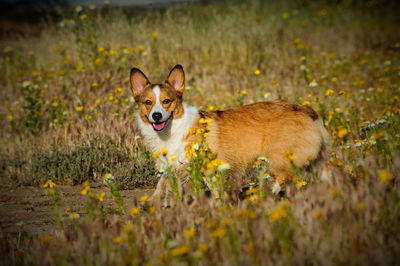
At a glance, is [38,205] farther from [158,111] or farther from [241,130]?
[241,130]

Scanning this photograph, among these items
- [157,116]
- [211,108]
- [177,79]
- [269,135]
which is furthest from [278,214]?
[211,108]

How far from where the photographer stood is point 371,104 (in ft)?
18.0

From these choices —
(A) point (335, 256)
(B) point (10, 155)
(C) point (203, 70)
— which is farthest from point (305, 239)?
(C) point (203, 70)

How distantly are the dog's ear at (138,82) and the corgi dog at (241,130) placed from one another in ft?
0.09

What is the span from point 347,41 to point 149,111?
24.7ft

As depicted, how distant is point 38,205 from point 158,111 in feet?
5.73

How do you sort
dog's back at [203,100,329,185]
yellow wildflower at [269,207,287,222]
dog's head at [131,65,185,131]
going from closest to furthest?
1. yellow wildflower at [269,207,287,222]
2. dog's back at [203,100,329,185]
3. dog's head at [131,65,185,131]

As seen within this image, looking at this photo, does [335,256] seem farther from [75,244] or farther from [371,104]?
[371,104]

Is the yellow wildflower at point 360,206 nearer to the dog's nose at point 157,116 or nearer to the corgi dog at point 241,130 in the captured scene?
the corgi dog at point 241,130

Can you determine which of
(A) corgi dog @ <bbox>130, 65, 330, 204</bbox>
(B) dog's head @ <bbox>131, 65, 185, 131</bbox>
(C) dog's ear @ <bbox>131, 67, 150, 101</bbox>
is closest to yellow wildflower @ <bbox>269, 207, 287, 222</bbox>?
(A) corgi dog @ <bbox>130, 65, 330, 204</bbox>

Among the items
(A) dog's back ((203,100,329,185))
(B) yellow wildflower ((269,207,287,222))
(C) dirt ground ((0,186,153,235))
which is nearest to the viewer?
(B) yellow wildflower ((269,207,287,222))

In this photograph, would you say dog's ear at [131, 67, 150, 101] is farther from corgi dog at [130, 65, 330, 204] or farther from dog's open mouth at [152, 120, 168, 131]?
dog's open mouth at [152, 120, 168, 131]

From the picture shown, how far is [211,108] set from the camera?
17.4 feet

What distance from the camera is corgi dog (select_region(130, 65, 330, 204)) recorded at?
3.60 m
